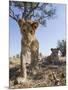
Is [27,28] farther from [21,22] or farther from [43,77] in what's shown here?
[43,77]

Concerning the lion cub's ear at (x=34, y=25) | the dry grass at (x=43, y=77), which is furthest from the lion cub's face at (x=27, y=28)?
the dry grass at (x=43, y=77)

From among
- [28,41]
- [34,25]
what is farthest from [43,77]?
[34,25]

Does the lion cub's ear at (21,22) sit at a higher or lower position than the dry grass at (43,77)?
higher

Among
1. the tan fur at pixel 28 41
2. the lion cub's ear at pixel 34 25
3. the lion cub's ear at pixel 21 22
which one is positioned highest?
the lion cub's ear at pixel 21 22

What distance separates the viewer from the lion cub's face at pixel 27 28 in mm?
1834

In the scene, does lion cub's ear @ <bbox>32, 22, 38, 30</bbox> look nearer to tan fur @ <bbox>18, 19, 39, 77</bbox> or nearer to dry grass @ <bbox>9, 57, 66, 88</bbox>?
tan fur @ <bbox>18, 19, 39, 77</bbox>

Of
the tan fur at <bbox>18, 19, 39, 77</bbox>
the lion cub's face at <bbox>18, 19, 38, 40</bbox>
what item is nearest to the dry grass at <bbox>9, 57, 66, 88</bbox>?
the tan fur at <bbox>18, 19, 39, 77</bbox>

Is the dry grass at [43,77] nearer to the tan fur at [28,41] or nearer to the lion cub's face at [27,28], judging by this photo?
the tan fur at [28,41]

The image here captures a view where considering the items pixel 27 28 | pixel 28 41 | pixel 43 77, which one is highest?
pixel 27 28

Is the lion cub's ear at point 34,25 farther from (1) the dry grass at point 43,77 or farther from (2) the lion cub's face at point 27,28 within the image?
(1) the dry grass at point 43,77

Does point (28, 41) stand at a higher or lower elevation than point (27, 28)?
lower

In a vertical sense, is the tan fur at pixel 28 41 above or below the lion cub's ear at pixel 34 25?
below

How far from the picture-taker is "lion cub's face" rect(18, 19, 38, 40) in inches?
72.2

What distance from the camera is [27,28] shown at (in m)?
1.85
